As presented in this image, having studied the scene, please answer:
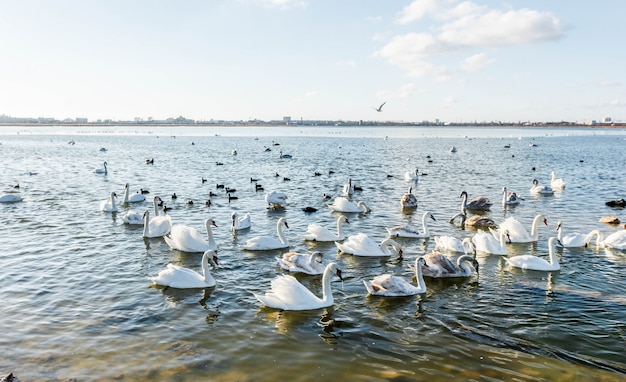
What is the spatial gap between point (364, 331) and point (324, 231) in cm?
692

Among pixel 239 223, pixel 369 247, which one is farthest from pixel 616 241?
pixel 239 223

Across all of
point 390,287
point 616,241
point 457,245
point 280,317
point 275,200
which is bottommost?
point 280,317

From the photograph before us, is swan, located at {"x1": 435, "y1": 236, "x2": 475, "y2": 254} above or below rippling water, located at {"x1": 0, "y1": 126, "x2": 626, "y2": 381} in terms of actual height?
above

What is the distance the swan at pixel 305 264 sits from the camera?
511 inches

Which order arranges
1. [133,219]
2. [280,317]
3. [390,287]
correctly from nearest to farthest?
[280,317], [390,287], [133,219]

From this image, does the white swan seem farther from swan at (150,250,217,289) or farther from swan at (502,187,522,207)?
swan at (502,187,522,207)

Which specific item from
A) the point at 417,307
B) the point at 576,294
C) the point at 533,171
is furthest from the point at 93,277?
the point at 533,171

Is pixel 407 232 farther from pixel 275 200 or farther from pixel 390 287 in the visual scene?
pixel 275 200

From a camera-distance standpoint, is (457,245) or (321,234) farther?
(321,234)

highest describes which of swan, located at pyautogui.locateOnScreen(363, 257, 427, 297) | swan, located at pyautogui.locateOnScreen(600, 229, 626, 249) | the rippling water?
swan, located at pyautogui.locateOnScreen(600, 229, 626, 249)

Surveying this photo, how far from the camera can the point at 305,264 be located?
1302cm

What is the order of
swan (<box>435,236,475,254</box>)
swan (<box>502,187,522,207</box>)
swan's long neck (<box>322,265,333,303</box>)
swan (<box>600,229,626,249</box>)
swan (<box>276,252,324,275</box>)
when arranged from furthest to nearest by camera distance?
1. swan (<box>502,187,522,207</box>)
2. swan (<box>600,229,626,249</box>)
3. swan (<box>435,236,475,254</box>)
4. swan (<box>276,252,324,275</box>)
5. swan's long neck (<box>322,265,333,303</box>)

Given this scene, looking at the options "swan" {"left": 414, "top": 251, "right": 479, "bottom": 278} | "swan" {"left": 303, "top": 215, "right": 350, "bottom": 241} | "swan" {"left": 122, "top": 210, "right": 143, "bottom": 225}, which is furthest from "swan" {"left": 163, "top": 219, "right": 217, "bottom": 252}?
"swan" {"left": 414, "top": 251, "right": 479, "bottom": 278}

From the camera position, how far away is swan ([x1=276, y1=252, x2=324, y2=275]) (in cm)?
1298
